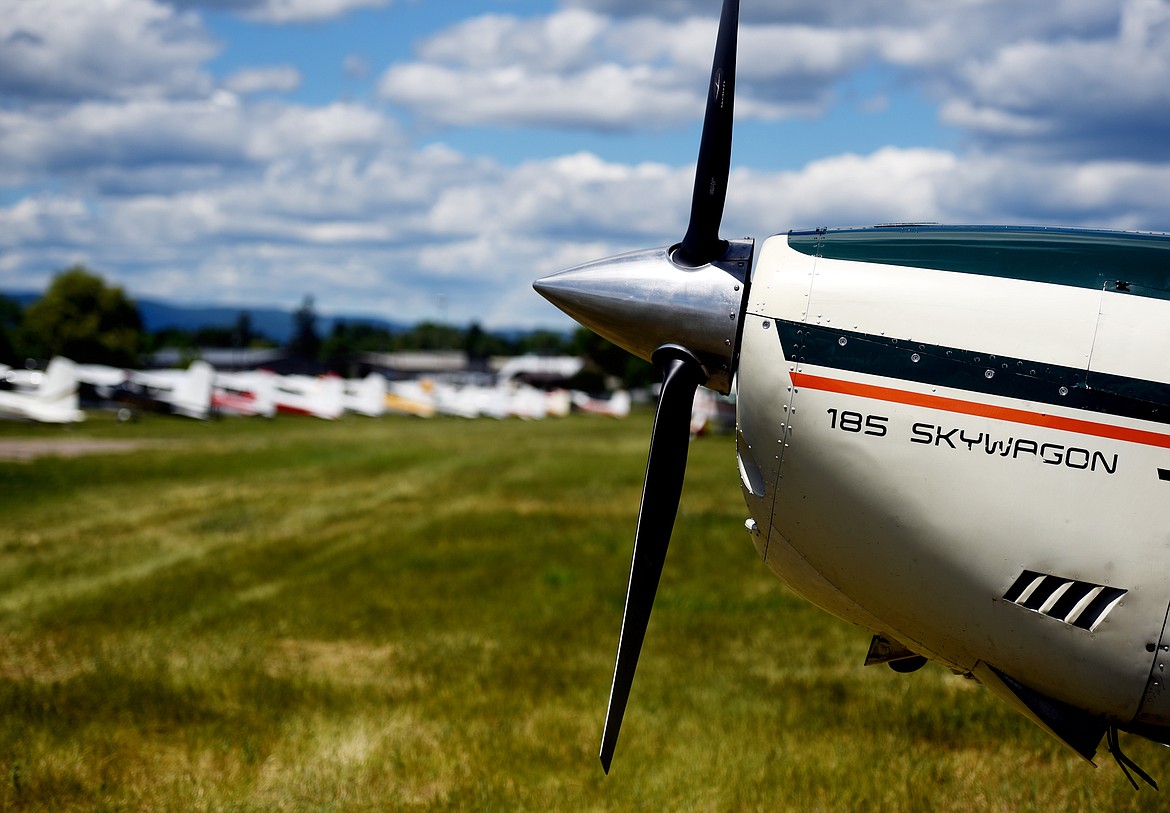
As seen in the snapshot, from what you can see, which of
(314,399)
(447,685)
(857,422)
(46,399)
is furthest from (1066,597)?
(314,399)

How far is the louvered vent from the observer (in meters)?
3.92

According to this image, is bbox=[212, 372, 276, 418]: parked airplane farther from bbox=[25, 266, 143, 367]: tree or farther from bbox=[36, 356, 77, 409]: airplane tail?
bbox=[25, 266, 143, 367]: tree

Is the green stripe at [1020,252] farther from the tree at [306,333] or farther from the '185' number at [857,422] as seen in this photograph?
the tree at [306,333]

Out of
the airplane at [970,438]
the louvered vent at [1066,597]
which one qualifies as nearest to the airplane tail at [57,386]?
the airplane at [970,438]

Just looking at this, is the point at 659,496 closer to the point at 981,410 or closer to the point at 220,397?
the point at 981,410

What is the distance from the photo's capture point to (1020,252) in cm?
415

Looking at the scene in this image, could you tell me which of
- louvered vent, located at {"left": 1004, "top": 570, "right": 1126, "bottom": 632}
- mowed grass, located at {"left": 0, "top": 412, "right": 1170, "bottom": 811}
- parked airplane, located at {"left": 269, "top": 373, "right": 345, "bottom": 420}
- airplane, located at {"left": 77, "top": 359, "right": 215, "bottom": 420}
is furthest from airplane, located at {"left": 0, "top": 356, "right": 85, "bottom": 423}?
louvered vent, located at {"left": 1004, "top": 570, "right": 1126, "bottom": 632}

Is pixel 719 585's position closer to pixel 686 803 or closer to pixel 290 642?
pixel 290 642

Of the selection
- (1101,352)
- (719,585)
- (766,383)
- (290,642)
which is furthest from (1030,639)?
(719,585)

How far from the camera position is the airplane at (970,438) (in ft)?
12.7

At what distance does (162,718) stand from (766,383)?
5679 millimetres

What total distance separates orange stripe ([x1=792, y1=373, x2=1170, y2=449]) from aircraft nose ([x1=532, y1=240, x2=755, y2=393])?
Answer: 44cm

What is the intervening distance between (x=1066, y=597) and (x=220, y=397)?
55519 millimetres

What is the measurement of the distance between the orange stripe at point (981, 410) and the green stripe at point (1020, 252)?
526mm
